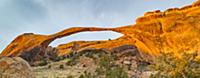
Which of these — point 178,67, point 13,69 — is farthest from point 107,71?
point 13,69

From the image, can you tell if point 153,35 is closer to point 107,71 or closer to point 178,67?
point 107,71

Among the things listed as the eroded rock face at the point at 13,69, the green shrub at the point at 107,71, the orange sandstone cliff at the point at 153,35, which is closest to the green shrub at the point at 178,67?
the green shrub at the point at 107,71

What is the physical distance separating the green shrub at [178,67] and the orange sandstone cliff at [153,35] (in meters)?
7.85

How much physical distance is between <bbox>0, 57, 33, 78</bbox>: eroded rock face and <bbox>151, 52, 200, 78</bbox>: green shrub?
6582 mm

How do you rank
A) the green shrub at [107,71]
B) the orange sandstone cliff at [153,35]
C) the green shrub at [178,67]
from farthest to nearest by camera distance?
the orange sandstone cliff at [153,35] < the green shrub at [107,71] < the green shrub at [178,67]

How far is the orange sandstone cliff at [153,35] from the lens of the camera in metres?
37.4

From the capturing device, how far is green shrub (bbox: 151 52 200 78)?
82.4 ft

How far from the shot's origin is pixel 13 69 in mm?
25844

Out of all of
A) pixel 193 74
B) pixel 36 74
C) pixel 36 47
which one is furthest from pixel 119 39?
pixel 193 74

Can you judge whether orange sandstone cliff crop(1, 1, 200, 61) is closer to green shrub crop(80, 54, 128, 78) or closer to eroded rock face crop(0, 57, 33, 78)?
green shrub crop(80, 54, 128, 78)

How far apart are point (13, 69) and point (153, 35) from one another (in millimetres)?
16085

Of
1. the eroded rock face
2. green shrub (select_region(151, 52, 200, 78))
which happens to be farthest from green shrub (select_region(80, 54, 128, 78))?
the eroded rock face

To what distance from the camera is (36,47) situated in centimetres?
4134

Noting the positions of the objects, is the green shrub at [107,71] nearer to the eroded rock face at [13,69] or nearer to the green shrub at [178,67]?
the green shrub at [178,67]
